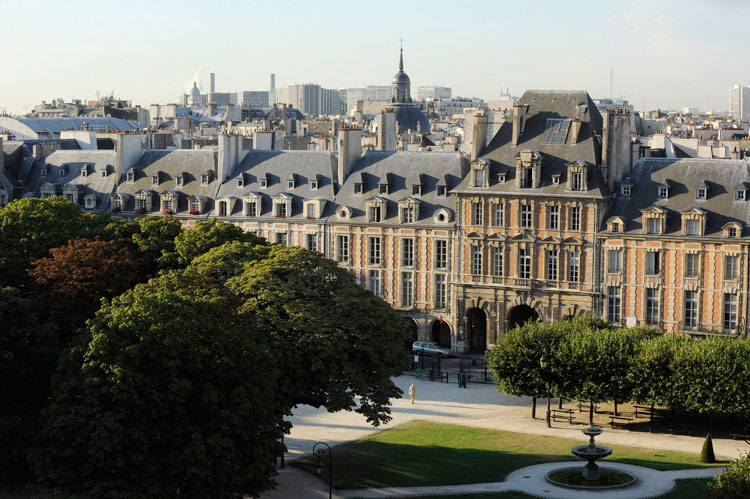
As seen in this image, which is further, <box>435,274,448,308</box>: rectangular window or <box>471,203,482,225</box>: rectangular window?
<box>435,274,448,308</box>: rectangular window

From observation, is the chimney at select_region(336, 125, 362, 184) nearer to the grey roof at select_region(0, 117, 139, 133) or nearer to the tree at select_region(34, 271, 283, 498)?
the tree at select_region(34, 271, 283, 498)

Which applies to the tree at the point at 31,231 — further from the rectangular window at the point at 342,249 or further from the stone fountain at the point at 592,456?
the stone fountain at the point at 592,456

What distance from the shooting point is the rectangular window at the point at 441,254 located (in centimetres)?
8806

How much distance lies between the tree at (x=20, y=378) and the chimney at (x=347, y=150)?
43.2 m

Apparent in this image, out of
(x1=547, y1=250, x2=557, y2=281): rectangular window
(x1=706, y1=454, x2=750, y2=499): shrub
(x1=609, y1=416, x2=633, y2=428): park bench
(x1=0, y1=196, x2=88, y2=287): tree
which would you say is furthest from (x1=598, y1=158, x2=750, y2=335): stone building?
(x1=706, y1=454, x2=750, y2=499): shrub

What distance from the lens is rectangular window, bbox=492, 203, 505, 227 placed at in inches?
3378

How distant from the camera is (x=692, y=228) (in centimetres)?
7981

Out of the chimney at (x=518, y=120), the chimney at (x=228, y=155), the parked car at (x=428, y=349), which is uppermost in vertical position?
the chimney at (x=518, y=120)

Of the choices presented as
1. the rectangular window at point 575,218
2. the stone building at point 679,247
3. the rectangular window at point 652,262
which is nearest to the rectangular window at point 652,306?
the stone building at point 679,247

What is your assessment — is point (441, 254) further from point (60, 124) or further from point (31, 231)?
A: point (60, 124)

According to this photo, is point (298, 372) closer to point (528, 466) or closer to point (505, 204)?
point (528, 466)

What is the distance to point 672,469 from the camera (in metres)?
57.0

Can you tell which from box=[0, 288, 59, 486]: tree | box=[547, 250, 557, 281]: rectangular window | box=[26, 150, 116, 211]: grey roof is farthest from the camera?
box=[26, 150, 116, 211]: grey roof

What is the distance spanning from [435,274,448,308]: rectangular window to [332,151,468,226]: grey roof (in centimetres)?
374
